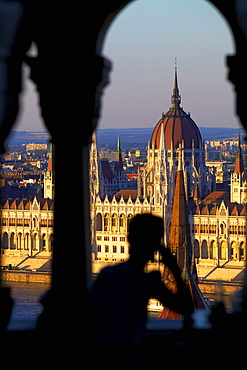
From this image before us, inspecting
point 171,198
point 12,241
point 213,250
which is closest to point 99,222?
point 171,198

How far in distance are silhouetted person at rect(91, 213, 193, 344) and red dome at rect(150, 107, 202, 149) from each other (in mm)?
29931

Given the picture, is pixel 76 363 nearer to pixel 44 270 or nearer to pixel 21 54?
pixel 21 54

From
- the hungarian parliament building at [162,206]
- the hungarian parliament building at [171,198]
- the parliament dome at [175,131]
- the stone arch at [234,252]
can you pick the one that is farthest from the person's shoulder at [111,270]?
the parliament dome at [175,131]

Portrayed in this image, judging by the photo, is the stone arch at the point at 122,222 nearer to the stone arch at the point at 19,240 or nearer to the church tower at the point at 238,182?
the stone arch at the point at 19,240

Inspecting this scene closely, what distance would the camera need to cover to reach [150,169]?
31.3 m

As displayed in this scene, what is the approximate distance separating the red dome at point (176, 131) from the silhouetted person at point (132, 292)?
98.2 ft

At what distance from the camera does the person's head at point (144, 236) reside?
1.92 m

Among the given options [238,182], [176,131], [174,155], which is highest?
[176,131]

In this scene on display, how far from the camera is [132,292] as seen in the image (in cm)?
187

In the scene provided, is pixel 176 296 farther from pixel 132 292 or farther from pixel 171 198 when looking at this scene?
pixel 171 198

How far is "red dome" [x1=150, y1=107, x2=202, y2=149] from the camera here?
31.9 metres

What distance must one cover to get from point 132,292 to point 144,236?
0.39 ft

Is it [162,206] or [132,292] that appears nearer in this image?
[132,292]

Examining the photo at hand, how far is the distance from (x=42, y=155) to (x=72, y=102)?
5726cm
